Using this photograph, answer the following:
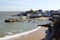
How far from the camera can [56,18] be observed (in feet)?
19.4

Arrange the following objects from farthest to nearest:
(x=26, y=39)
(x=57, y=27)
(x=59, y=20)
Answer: (x=26, y=39), (x=57, y=27), (x=59, y=20)

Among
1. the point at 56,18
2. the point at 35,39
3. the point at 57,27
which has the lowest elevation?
the point at 35,39

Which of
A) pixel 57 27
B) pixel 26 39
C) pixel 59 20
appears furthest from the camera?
pixel 26 39

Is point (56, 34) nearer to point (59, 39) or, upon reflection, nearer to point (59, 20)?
point (59, 39)

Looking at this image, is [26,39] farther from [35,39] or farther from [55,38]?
[55,38]

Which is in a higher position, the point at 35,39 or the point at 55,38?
the point at 55,38

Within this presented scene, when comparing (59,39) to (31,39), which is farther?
(31,39)

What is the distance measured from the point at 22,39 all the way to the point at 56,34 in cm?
1620

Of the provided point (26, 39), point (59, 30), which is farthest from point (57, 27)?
point (26, 39)

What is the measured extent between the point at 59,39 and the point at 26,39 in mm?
16100

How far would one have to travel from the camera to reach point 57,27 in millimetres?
6215

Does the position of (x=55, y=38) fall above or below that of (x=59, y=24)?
below

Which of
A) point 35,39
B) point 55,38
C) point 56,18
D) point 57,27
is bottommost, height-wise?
point 35,39

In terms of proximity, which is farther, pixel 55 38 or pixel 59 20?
pixel 55 38
